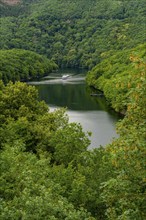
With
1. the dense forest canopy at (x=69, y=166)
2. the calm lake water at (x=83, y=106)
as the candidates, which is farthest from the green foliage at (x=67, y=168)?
the calm lake water at (x=83, y=106)

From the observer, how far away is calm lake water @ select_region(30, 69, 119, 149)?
85625 millimetres

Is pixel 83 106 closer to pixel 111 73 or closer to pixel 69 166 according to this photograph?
pixel 111 73

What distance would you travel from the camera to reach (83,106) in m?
118

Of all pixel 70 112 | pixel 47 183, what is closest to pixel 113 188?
pixel 47 183

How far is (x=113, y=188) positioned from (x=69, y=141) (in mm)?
23868

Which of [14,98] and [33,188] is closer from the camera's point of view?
[33,188]

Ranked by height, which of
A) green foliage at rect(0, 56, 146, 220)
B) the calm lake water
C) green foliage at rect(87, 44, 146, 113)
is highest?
green foliage at rect(0, 56, 146, 220)

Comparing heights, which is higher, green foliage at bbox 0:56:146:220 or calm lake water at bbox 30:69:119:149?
green foliage at bbox 0:56:146:220

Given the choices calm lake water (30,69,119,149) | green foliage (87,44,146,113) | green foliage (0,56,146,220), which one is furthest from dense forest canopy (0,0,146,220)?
green foliage (87,44,146,113)

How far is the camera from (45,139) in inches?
2235

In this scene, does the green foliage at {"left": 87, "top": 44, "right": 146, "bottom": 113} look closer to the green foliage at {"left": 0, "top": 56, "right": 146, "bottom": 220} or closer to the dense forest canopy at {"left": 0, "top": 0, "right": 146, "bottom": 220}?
the dense forest canopy at {"left": 0, "top": 0, "right": 146, "bottom": 220}

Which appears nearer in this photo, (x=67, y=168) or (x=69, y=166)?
(x=69, y=166)

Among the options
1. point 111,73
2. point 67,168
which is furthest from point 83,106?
point 67,168

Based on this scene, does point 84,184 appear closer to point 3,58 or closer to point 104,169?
point 104,169
